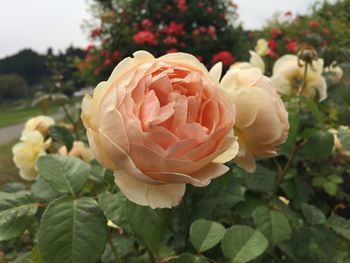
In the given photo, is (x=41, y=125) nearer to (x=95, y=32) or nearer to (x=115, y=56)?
(x=115, y=56)

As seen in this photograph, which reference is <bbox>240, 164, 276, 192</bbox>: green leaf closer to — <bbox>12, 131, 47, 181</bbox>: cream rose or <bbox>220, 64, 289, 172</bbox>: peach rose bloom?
<bbox>220, 64, 289, 172</bbox>: peach rose bloom

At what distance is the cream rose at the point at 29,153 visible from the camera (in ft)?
3.48

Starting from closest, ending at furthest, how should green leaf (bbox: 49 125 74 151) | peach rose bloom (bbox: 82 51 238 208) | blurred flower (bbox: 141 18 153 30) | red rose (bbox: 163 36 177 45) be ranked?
peach rose bloom (bbox: 82 51 238 208)
green leaf (bbox: 49 125 74 151)
red rose (bbox: 163 36 177 45)
blurred flower (bbox: 141 18 153 30)

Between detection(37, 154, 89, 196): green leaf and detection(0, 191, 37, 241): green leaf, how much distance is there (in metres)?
0.05

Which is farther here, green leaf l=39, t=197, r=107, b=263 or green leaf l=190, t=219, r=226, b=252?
green leaf l=190, t=219, r=226, b=252

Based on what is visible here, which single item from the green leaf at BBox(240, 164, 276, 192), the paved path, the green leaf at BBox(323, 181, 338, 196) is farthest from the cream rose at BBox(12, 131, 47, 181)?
the paved path

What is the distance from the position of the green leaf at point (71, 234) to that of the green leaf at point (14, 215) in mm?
77

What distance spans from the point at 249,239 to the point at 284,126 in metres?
0.19

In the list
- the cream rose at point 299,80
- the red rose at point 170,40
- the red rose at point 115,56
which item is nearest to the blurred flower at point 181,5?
the red rose at point 170,40

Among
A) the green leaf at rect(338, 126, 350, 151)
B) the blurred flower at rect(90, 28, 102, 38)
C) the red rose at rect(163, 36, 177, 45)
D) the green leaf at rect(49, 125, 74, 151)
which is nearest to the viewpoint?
the green leaf at rect(338, 126, 350, 151)

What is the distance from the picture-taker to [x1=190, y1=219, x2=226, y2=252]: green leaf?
673 millimetres

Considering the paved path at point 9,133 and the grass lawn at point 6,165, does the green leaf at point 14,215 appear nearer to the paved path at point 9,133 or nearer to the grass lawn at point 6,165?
the grass lawn at point 6,165

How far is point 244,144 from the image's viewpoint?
Result: 0.59m

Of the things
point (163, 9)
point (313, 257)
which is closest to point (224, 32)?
point (163, 9)
